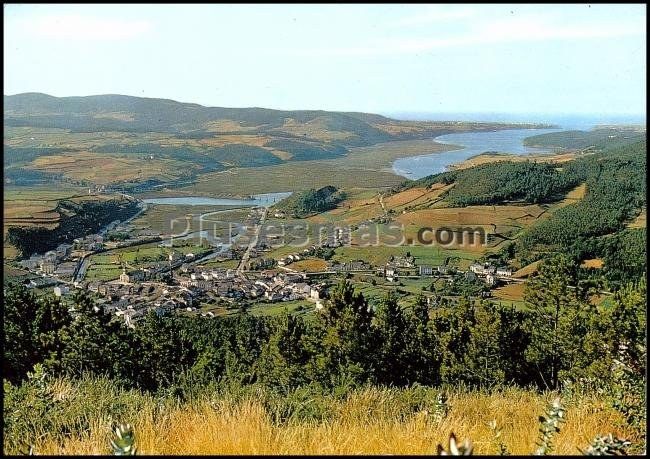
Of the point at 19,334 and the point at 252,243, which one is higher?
the point at 19,334

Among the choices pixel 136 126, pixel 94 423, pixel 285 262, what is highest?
pixel 136 126

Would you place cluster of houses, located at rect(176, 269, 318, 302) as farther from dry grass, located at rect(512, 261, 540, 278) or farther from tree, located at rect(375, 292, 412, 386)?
tree, located at rect(375, 292, 412, 386)

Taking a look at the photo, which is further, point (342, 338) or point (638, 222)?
point (638, 222)

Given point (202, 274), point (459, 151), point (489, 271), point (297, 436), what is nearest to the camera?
point (297, 436)

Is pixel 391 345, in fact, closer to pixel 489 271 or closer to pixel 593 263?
pixel 593 263

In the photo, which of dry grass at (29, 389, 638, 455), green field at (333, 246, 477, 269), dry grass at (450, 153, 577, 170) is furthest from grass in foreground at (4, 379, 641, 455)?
dry grass at (450, 153, 577, 170)

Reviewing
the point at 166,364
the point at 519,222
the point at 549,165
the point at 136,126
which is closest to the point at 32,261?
the point at 166,364

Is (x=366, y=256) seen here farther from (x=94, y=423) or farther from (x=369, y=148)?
(x=369, y=148)

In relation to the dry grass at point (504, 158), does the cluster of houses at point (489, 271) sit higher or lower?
lower

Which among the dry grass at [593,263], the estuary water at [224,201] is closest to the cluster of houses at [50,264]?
the estuary water at [224,201]

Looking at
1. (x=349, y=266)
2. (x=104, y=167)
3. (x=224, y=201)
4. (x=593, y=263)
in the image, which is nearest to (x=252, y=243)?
(x=349, y=266)

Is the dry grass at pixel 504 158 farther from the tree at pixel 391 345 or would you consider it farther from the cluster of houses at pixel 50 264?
the tree at pixel 391 345
